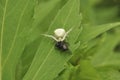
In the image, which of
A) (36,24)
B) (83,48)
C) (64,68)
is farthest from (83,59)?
(36,24)

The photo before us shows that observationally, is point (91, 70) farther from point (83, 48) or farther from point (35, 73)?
point (35, 73)

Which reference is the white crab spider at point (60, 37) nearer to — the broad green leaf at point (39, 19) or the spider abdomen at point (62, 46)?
the spider abdomen at point (62, 46)

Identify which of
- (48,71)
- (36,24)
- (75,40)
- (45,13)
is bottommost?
(48,71)

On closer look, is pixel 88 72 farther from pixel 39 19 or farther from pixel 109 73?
pixel 39 19

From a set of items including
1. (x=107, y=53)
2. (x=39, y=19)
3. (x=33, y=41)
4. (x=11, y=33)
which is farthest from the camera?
(x=107, y=53)

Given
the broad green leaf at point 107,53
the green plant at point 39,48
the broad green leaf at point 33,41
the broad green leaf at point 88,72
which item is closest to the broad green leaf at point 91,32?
the green plant at point 39,48

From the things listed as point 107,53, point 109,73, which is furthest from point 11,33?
point 107,53
